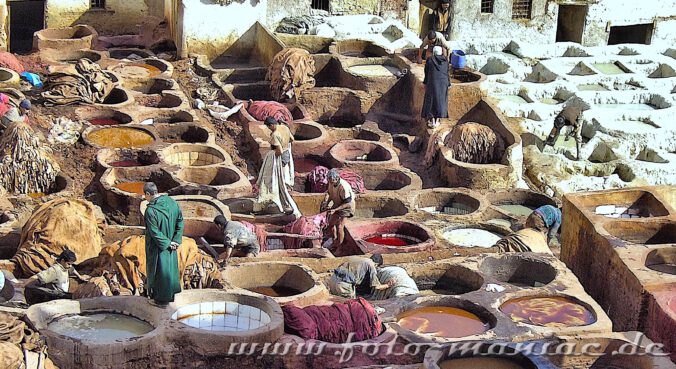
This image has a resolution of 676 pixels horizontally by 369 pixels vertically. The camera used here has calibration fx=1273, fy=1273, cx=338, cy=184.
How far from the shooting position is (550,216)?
1908 cm

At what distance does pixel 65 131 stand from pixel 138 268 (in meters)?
7.63

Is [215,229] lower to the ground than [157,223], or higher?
lower

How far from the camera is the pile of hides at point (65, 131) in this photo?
72.9ft

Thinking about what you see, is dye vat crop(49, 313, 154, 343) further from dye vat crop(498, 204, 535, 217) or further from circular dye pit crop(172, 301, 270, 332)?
dye vat crop(498, 204, 535, 217)

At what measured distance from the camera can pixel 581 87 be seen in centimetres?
2783

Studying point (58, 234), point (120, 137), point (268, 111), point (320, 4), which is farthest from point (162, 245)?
point (320, 4)

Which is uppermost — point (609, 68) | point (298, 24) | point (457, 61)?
point (298, 24)

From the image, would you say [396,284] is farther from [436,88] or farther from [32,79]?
[32,79]

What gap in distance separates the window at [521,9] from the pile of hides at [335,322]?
19104 millimetres

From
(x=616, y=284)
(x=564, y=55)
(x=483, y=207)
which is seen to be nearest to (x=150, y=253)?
(x=616, y=284)

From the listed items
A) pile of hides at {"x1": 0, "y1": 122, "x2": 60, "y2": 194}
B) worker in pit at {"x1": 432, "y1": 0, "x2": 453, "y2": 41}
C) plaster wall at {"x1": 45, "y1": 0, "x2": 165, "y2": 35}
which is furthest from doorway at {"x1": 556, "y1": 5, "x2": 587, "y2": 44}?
pile of hides at {"x1": 0, "y1": 122, "x2": 60, "y2": 194}

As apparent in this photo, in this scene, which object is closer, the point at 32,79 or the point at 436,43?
the point at 436,43

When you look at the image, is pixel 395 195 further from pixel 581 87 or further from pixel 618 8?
pixel 618 8

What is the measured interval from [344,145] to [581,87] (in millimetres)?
7157
